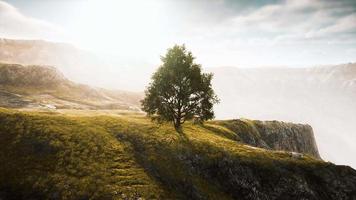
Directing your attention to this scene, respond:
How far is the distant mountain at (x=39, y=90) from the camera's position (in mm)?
132625

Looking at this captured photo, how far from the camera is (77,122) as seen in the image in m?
58.6

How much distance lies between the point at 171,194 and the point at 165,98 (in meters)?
23.7

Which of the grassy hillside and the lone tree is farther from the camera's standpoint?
the lone tree

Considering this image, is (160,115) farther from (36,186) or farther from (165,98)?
(36,186)

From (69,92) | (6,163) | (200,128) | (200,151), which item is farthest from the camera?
(69,92)

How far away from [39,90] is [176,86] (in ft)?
403

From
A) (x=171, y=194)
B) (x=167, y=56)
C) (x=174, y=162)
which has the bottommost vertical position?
(x=171, y=194)

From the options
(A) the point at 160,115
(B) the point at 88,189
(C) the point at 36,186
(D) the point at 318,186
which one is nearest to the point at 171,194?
(B) the point at 88,189

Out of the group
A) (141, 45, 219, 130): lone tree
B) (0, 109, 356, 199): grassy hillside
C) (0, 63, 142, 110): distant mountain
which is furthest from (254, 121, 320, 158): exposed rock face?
(0, 63, 142, 110): distant mountain

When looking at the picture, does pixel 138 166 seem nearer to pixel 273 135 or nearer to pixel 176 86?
pixel 176 86

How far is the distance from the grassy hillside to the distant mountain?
76305 millimetres

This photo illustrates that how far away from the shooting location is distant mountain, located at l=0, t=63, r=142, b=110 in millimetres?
132625

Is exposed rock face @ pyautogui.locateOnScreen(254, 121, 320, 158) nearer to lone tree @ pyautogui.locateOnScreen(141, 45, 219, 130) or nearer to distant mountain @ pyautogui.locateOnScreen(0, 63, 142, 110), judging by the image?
lone tree @ pyautogui.locateOnScreen(141, 45, 219, 130)

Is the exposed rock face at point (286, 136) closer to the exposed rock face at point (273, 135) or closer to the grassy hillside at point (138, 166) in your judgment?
the exposed rock face at point (273, 135)
